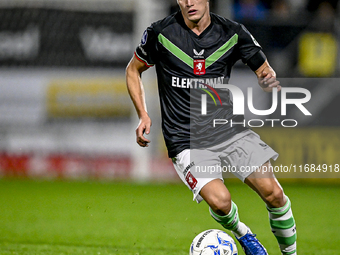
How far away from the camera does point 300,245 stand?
5.82 meters

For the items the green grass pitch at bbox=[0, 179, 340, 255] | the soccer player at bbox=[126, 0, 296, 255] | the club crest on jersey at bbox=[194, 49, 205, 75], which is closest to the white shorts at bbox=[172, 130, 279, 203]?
the soccer player at bbox=[126, 0, 296, 255]

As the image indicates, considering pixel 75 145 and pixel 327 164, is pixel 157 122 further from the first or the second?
pixel 327 164

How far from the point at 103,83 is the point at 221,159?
7.67 m

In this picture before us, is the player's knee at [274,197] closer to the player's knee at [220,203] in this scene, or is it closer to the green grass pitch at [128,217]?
the player's knee at [220,203]

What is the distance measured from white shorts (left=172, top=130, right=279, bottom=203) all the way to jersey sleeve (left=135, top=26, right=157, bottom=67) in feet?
2.77

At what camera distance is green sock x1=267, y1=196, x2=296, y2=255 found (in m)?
4.33

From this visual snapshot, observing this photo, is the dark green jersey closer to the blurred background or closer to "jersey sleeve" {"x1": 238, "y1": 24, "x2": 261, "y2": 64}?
"jersey sleeve" {"x1": 238, "y1": 24, "x2": 261, "y2": 64}

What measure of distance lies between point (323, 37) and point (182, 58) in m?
7.61

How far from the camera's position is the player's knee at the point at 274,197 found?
4.25m

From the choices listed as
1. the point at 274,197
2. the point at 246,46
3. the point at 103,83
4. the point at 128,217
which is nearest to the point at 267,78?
the point at 246,46

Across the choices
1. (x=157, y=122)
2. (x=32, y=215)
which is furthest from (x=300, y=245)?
(x=157, y=122)

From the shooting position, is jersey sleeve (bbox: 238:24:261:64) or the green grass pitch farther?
the green grass pitch

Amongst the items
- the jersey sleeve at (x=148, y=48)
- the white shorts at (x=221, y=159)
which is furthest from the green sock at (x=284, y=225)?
the jersey sleeve at (x=148, y=48)

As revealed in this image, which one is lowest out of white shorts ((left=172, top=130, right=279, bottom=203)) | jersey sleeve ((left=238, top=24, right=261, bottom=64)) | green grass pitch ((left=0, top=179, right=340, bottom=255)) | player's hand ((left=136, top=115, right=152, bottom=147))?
green grass pitch ((left=0, top=179, right=340, bottom=255))
